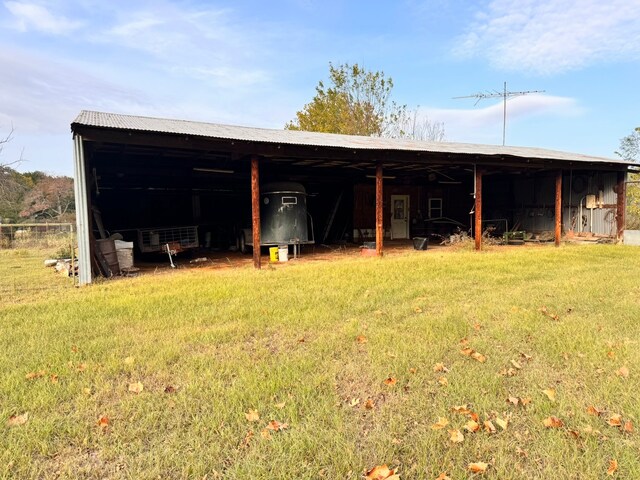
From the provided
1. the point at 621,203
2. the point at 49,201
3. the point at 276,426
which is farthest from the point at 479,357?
the point at 49,201

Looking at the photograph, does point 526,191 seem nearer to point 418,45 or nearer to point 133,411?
point 418,45

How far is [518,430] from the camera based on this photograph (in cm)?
244

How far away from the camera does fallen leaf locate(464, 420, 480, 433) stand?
2426 mm

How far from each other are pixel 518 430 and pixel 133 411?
2453 mm

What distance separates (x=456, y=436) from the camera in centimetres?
235

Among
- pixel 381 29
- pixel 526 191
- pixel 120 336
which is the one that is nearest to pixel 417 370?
pixel 120 336

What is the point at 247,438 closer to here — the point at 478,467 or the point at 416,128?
the point at 478,467

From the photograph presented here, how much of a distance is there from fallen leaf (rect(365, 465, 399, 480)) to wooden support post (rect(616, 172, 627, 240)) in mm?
14592

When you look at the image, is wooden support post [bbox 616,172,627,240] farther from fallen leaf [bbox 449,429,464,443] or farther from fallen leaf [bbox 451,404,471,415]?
fallen leaf [bbox 449,429,464,443]

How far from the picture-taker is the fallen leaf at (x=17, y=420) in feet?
8.27

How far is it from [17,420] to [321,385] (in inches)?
78.1

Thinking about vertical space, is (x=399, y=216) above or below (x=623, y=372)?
above

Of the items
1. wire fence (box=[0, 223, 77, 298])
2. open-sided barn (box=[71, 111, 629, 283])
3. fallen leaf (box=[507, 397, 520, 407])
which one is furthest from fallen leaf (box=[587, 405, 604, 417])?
wire fence (box=[0, 223, 77, 298])

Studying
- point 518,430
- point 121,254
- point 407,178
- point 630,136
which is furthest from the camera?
point 630,136
